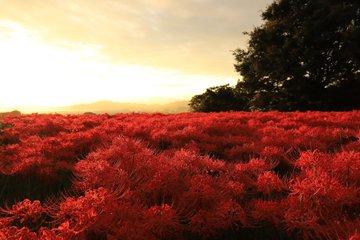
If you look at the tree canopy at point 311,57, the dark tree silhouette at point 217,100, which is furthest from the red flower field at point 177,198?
the dark tree silhouette at point 217,100

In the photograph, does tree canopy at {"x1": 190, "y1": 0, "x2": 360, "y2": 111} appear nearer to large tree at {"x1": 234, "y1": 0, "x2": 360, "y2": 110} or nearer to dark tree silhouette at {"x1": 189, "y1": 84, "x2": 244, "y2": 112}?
large tree at {"x1": 234, "y1": 0, "x2": 360, "y2": 110}

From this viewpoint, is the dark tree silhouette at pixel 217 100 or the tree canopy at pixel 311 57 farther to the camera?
the dark tree silhouette at pixel 217 100

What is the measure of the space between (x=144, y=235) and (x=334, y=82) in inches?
1103

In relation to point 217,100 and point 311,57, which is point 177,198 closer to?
point 311,57

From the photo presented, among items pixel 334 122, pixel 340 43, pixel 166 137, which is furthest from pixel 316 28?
pixel 166 137

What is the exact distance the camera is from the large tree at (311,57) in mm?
26062

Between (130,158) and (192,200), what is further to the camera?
(130,158)

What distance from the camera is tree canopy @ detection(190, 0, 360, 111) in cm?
2606

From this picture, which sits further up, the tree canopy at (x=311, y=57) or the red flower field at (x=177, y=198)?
the tree canopy at (x=311, y=57)

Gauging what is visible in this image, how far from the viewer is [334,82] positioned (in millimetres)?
27328

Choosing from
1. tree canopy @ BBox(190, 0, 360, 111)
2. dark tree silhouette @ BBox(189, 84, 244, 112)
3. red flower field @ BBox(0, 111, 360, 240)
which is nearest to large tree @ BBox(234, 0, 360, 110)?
tree canopy @ BBox(190, 0, 360, 111)

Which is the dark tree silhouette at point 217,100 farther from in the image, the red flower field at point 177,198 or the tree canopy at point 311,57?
the red flower field at point 177,198

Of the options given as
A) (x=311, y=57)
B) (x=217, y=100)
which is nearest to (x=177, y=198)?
(x=311, y=57)

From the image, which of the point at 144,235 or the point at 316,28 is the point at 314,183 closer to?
the point at 144,235
